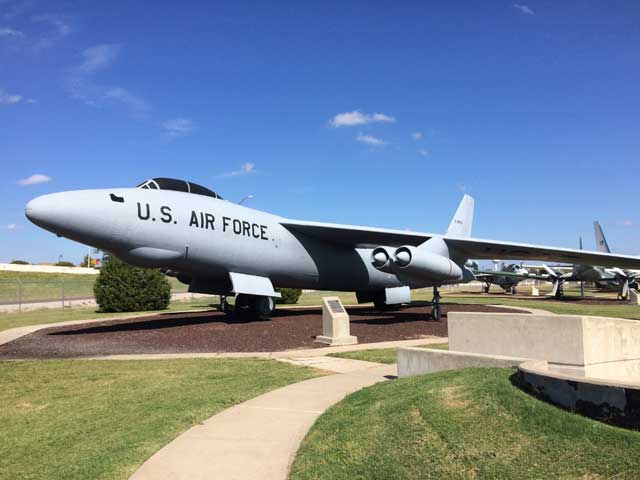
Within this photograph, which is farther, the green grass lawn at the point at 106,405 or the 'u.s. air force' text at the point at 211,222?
the 'u.s. air force' text at the point at 211,222

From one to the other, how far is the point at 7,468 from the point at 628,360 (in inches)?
298

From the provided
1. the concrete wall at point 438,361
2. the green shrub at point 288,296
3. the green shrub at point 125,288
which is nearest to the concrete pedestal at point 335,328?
the concrete wall at point 438,361

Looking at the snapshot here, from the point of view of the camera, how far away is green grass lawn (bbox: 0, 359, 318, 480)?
466 centimetres

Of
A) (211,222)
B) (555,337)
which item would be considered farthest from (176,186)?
(555,337)

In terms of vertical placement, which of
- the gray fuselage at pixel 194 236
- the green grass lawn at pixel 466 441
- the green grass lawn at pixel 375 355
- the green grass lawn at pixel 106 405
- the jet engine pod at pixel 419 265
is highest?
the gray fuselage at pixel 194 236

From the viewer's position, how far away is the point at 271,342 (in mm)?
13359

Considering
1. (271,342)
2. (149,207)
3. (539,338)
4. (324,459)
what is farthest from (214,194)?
(324,459)

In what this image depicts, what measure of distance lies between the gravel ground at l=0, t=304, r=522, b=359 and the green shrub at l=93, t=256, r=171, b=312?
23.2 ft

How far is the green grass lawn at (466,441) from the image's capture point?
3.44 meters

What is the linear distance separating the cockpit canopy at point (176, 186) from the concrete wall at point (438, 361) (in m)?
10.4

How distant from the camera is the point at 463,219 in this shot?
26125 millimetres

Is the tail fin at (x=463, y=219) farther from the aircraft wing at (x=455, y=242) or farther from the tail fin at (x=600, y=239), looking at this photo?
the tail fin at (x=600, y=239)

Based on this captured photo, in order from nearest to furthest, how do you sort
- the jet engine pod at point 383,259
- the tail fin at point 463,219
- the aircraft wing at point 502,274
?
the jet engine pod at point 383,259, the tail fin at point 463,219, the aircraft wing at point 502,274

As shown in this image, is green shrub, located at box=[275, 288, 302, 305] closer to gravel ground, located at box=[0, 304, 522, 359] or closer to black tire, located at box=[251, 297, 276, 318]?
gravel ground, located at box=[0, 304, 522, 359]
